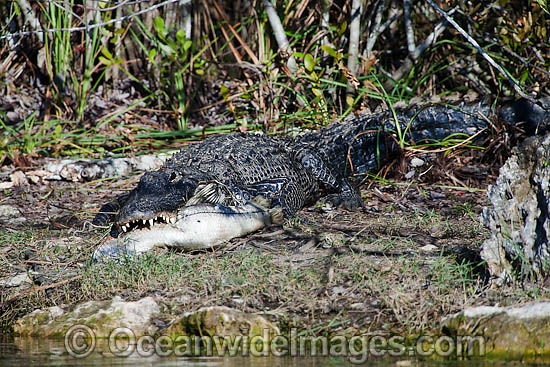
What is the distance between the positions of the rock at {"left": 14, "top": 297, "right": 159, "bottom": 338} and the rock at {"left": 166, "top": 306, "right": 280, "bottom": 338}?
17 cm

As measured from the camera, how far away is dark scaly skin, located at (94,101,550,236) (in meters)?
4.18

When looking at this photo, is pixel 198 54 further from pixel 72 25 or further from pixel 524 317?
pixel 524 317

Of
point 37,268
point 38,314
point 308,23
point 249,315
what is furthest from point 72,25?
point 249,315

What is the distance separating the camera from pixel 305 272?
328cm

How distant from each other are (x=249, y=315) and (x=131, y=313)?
1.95ft

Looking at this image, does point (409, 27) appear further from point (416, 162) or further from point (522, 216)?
point (522, 216)

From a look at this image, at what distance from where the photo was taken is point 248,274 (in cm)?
329

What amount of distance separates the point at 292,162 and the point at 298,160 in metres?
0.11

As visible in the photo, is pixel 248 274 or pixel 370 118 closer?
pixel 248 274

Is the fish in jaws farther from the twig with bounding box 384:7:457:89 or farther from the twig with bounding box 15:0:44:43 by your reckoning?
the twig with bounding box 15:0:44:43

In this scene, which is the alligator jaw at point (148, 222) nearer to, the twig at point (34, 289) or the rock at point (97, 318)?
the twig at point (34, 289)

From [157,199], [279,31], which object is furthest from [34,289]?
Result: [279,31]

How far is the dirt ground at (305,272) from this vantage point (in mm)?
2871

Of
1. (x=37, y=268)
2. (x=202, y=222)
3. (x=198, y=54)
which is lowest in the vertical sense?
(x=37, y=268)
